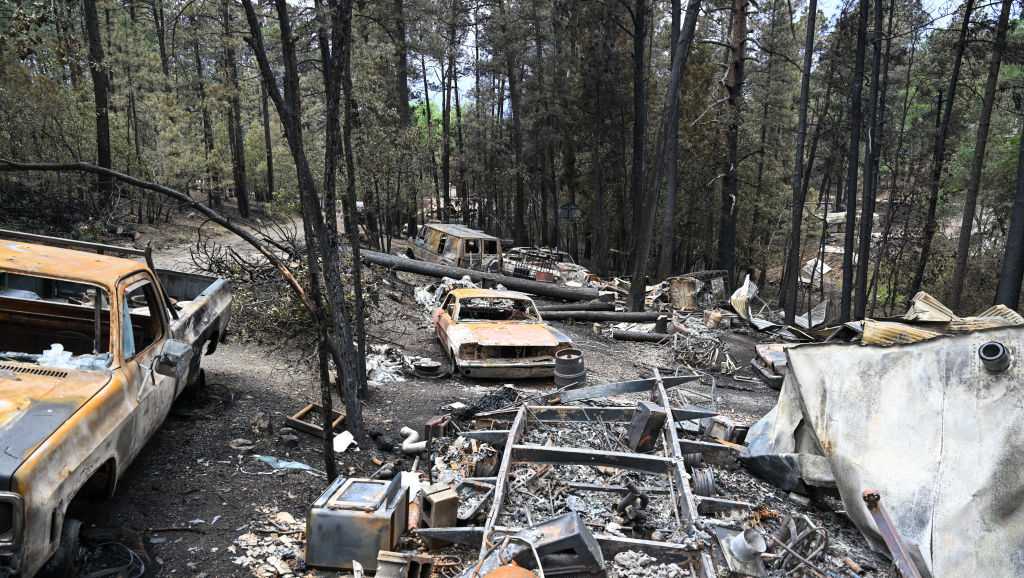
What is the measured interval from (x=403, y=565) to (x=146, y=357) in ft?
8.46

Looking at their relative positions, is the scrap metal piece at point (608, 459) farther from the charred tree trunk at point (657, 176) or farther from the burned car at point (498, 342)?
the charred tree trunk at point (657, 176)

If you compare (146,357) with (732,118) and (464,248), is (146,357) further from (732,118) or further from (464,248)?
(732,118)

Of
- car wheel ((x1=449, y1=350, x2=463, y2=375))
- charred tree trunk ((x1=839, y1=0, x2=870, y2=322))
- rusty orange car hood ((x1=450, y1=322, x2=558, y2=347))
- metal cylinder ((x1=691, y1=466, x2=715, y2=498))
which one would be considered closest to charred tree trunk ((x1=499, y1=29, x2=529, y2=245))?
charred tree trunk ((x1=839, y1=0, x2=870, y2=322))

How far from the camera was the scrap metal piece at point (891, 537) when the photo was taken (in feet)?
12.0

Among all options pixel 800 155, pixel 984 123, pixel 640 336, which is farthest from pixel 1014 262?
pixel 640 336

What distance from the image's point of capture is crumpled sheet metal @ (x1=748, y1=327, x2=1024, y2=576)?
11.8 feet

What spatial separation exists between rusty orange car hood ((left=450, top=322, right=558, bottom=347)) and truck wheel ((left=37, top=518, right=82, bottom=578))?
555cm

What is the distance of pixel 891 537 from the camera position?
13.0 ft

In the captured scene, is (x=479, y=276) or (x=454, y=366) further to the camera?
(x=479, y=276)

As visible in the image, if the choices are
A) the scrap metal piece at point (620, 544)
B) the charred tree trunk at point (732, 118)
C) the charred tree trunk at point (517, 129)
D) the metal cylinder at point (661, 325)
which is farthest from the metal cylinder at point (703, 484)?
the charred tree trunk at point (517, 129)

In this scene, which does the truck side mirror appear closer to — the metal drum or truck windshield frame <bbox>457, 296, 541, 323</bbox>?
the metal drum

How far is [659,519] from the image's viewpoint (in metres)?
4.43

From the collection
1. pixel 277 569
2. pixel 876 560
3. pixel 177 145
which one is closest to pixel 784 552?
pixel 876 560

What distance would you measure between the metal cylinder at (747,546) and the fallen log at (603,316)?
10.6 metres
